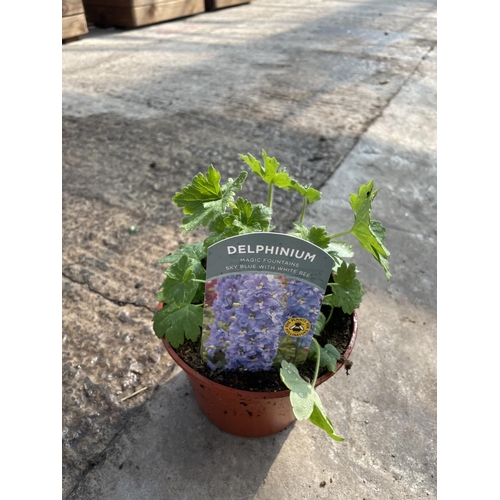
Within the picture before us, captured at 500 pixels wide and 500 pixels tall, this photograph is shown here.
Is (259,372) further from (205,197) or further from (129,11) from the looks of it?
(129,11)

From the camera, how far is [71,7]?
420 cm

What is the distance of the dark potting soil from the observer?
1096 millimetres

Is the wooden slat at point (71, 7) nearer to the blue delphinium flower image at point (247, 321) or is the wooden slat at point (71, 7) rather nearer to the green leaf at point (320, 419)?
the blue delphinium flower image at point (247, 321)

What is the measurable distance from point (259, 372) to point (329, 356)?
0.60ft

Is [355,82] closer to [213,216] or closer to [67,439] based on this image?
[213,216]

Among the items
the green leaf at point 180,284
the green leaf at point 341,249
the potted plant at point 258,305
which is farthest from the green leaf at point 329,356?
A: the green leaf at point 180,284

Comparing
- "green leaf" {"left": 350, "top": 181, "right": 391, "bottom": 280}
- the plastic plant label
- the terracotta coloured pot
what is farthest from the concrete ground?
"green leaf" {"left": 350, "top": 181, "right": 391, "bottom": 280}

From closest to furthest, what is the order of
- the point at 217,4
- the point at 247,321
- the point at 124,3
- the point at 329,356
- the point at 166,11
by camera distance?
the point at 247,321, the point at 329,356, the point at 124,3, the point at 166,11, the point at 217,4

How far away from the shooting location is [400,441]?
1.31 m

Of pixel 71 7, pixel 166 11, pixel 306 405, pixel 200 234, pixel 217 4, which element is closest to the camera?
pixel 306 405

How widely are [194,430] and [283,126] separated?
6.83 feet

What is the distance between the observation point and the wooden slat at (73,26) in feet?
13.8

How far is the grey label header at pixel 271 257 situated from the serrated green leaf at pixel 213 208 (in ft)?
0.50

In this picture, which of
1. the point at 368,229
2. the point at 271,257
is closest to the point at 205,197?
the point at 271,257
